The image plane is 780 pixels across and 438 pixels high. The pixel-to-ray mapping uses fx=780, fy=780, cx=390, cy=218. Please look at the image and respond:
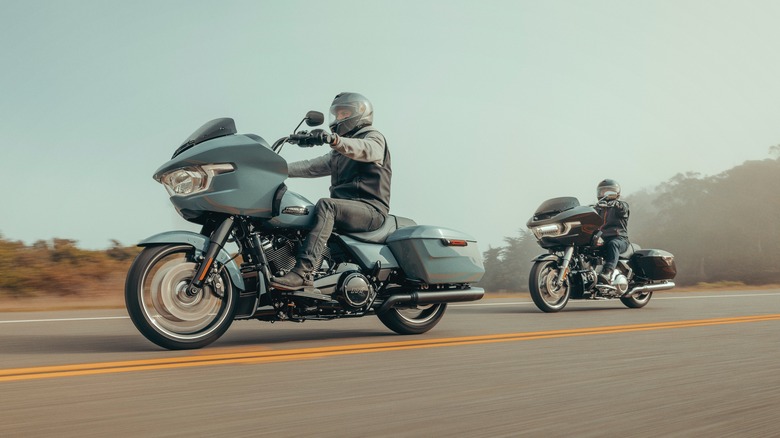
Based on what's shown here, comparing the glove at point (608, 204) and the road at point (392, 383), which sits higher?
the glove at point (608, 204)

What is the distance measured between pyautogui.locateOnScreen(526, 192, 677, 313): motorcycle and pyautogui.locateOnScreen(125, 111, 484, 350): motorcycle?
3.76 metres

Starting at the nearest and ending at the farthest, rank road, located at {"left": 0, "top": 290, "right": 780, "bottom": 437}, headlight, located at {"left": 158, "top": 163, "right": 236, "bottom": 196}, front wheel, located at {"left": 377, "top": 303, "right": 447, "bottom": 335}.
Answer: road, located at {"left": 0, "top": 290, "right": 780, "bottom": 437} < headlight, located at {"left": 158, "top": 163, "right": 236, "bottom": 196} < front wheel, located at {"left": 377, "top": 303, "right": 447, "bottom": 335}

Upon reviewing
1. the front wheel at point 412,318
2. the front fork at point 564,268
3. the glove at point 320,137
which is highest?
the glove at point 320,137

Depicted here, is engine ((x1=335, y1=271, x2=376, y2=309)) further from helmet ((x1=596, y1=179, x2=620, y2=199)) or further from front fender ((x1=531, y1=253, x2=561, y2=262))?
helmet ((x1=596, y1=179, x2=620, y2=199))

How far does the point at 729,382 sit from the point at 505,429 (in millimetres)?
1905

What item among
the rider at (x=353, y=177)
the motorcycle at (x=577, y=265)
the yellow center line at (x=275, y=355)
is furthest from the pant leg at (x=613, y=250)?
the rider at (x=353, y=177)

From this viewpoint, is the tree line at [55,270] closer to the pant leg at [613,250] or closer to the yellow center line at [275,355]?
the yellow center line at [275,355]

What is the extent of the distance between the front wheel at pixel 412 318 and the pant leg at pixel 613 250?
15.2 ft

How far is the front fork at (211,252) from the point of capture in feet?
17.1

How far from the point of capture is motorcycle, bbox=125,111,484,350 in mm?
5195

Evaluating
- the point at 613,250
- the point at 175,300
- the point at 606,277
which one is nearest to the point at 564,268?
the point at 606,277

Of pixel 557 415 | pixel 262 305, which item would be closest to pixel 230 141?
pixel 262 305

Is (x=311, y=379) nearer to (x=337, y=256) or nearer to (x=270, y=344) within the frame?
(x=270, y=344)

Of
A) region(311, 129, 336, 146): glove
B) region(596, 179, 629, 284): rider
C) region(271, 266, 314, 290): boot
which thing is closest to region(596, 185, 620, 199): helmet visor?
region(596, 179, 629, 284): rider
